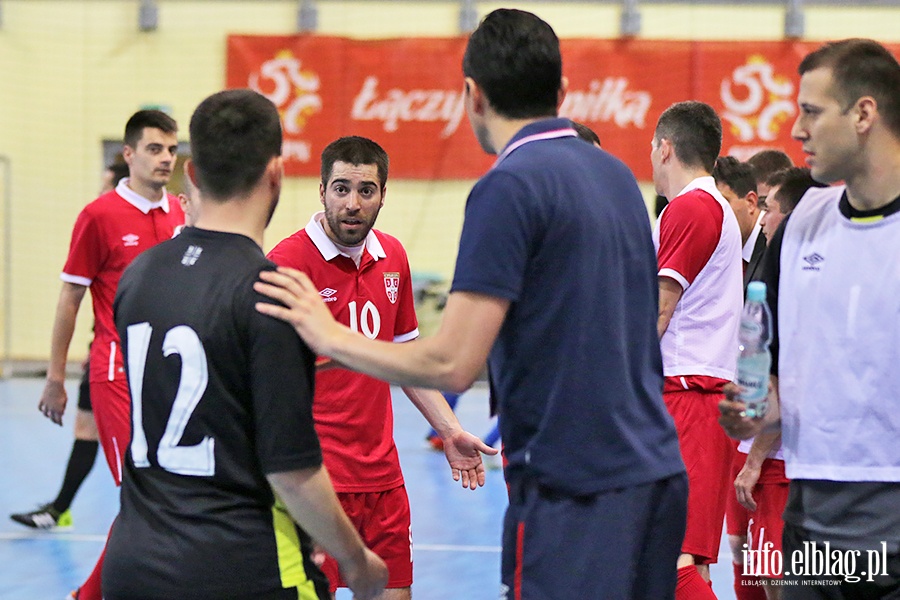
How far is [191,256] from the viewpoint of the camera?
A: 2.20 meters

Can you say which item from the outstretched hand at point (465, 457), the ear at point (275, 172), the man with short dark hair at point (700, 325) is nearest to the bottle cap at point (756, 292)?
the ear at point (275, 172)

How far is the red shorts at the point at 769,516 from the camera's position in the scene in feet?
12.3

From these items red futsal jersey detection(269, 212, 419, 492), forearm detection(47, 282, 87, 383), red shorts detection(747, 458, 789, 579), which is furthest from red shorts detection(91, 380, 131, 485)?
red shorts detection(747, 458, 789, 579)

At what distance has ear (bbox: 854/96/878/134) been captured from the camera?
238 centimetres

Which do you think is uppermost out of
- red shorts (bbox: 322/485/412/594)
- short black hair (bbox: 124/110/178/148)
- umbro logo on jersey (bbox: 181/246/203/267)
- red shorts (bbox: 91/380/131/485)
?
short black hair (bbox: 124/110/178/148)

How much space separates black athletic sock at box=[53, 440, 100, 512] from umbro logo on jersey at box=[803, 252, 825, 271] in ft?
15.8

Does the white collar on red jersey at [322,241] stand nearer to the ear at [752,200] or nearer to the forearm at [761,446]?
the forearm at [761,446]

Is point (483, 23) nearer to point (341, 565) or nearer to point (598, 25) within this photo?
point (341, 565)

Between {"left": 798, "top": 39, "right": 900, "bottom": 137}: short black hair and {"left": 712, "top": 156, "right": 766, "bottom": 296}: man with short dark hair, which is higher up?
{"left": 798, "top": 39, "right": 900, "bottom": 137}: short black hair

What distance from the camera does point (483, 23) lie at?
2396 millimetres

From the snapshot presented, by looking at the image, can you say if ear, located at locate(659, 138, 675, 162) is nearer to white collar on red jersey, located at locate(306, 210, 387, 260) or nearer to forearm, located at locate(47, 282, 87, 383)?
white collar on red jersey, located at locate(306, 210, 387, 260)

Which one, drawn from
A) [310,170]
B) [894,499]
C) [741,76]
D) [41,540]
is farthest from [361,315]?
[741,76]

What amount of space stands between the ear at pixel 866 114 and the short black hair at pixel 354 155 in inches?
80.3

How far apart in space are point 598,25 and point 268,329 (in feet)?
40.3
